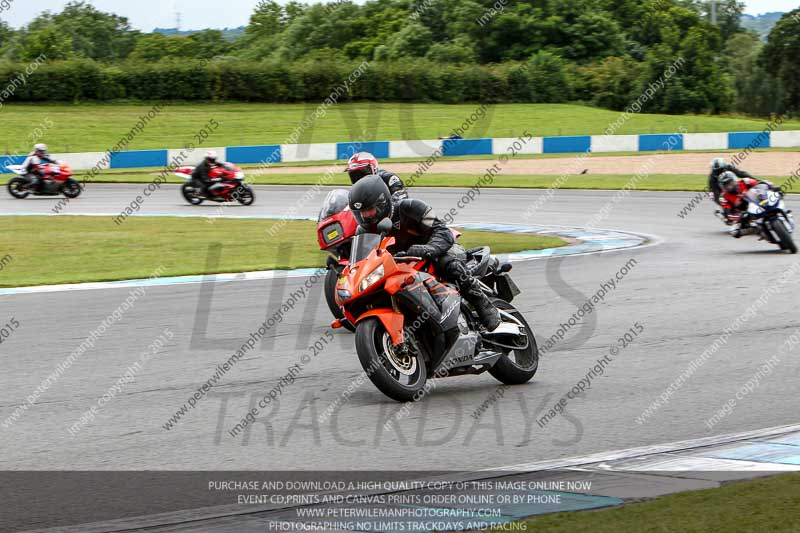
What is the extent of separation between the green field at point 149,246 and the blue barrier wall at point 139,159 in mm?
16318

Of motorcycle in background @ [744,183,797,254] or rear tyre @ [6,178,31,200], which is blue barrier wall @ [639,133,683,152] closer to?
rear tyre @ [6,178,31,200]

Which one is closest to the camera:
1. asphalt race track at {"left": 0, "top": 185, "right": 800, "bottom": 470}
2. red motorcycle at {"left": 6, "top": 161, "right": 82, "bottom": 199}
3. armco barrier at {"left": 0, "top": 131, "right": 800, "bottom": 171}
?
asphalt race track at {"left": 0, "top": 185, "right": 800, "bottom": 470}

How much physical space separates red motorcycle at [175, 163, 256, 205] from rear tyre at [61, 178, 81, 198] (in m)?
3.49

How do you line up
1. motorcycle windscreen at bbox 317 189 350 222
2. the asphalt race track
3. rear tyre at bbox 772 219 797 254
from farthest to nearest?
rear tyre at bbox 772 219 797 254
motorcycle windscreen at bbox 317 189 350 222
the asphalt race track

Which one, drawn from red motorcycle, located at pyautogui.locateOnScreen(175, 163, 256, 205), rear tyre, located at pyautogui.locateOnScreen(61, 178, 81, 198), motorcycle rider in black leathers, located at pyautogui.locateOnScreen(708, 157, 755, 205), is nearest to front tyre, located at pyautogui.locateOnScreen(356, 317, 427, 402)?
motorcycle rider in black leathers, located at pyautogui.locateOnScreen(708, 157, 755, 205)

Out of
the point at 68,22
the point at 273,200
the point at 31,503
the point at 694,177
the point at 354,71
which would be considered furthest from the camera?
→ the point at 68,22

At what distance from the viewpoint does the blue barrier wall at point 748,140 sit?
46250 mm

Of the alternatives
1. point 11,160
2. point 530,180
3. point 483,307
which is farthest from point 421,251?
point 11,160

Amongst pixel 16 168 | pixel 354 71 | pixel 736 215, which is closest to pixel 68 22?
pixel 354 71

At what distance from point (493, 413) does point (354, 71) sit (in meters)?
57.7

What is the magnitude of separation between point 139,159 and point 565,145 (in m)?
17.8

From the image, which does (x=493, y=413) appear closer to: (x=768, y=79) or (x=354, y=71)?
(x=354, y=71)

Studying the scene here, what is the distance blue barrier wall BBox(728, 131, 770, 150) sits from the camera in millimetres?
46250

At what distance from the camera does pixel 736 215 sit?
17.7 m
